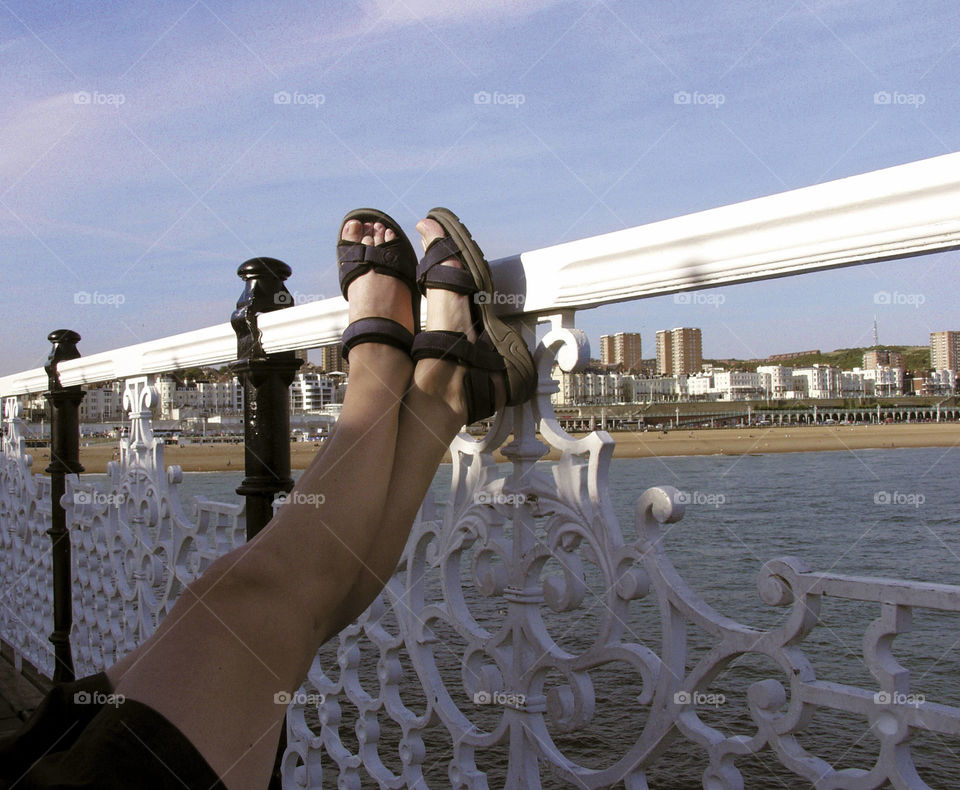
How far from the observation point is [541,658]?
3.86 feet

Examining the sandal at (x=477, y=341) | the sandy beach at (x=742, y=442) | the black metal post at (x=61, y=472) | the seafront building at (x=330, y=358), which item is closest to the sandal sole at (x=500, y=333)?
the sandal at (x=477, y=341)

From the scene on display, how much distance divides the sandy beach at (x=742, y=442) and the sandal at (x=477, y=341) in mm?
32079

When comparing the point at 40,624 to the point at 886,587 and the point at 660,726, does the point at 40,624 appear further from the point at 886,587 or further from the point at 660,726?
the point at 886,587

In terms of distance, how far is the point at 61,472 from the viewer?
2961 millimetres

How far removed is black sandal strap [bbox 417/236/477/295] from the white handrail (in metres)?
0.07

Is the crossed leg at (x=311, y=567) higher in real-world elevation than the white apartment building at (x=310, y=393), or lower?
lower

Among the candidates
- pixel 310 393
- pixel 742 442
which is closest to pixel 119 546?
pixel 310 393

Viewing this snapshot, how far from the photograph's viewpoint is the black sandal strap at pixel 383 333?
51.6 inches

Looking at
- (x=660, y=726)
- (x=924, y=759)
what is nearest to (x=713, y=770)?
(x=660, y=726)

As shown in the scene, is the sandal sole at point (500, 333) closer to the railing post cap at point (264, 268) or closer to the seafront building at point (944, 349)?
the railing post cap at point (264, 268)

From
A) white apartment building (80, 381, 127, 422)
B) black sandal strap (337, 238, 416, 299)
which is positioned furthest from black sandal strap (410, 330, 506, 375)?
white apartment building (80, 381, 127, 422)

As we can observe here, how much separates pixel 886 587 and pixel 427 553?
85 cm

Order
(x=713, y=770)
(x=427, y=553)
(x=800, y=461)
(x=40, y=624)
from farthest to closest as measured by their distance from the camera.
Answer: (x=800, y=461) < (x=40, y=624) < (x=427, y=553) < (x=713, y=770)

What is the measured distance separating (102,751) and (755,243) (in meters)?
0.83
